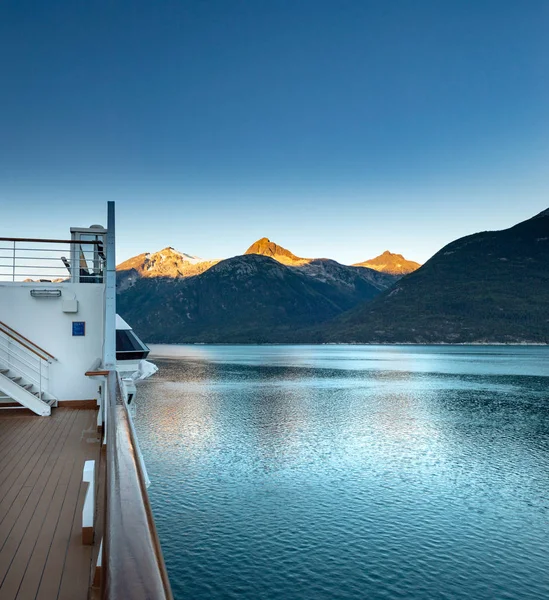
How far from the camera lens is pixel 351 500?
65.4 ft

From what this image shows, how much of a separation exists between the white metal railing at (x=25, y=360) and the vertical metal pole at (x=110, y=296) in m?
2.87

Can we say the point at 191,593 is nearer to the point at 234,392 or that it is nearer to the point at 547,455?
the point at 547,455

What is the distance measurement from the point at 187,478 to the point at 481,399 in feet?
126

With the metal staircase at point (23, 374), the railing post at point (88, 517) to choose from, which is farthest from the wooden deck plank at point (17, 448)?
the railing post at point (88, 517)

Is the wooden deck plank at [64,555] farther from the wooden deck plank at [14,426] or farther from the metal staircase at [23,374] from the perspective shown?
the metal staircase at [23,374]

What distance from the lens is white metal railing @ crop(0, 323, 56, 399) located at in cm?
1201

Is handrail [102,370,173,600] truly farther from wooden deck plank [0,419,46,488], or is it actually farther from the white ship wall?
the white ship wall

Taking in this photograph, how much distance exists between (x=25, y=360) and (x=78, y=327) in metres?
1.46

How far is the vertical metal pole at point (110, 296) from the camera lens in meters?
9.76

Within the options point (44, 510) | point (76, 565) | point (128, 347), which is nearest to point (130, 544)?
point (76, 565)

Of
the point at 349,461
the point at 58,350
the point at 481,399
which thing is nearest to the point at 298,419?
the point at 349,461

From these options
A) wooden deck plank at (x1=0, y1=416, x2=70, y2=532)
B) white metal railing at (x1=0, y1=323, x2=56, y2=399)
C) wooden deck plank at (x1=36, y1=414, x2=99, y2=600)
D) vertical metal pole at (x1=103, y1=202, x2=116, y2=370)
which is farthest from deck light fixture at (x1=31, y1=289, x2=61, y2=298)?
wooden deck plank at (x1=36, y1=414, x2=99, y2=600)

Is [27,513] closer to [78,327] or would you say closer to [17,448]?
[17,448]

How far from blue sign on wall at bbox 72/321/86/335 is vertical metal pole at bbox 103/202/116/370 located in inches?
110
